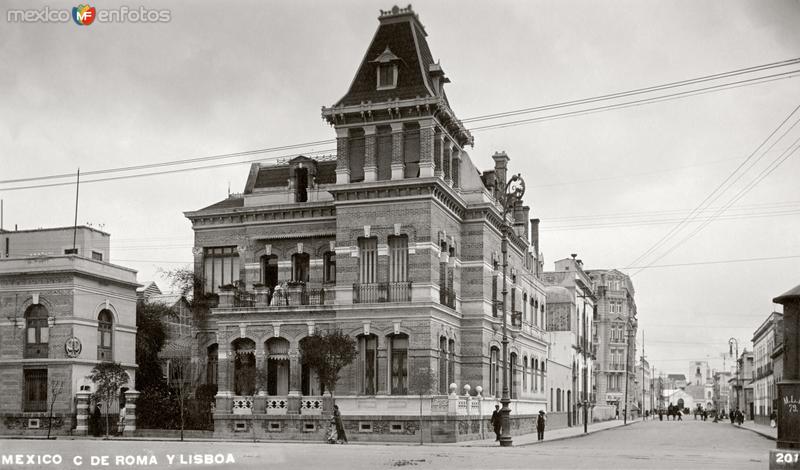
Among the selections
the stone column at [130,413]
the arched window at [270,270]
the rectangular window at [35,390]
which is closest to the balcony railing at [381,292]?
the arched window at [270,270]

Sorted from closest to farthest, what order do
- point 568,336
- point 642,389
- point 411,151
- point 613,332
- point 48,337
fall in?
point 411,151, point 48,337, point 568,336, point 613,332, point 642,389

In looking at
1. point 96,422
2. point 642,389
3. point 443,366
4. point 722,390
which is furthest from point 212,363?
point 722,390

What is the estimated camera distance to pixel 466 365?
140 feet

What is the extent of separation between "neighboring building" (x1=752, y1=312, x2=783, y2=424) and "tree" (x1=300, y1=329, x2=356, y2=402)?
44.8m

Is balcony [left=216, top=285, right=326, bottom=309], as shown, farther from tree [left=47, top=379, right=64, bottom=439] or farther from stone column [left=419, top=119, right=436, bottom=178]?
tree [left=47, top=379, right=64, bottom=439]

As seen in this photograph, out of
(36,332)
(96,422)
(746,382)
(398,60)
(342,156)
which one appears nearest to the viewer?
(342,156)

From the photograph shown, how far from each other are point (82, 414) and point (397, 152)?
60.0 feet

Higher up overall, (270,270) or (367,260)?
(367,260)

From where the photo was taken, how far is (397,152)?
130 ft

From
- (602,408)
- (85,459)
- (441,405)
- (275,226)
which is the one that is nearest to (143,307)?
(275,226)

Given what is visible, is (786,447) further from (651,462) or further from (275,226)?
(275,226)

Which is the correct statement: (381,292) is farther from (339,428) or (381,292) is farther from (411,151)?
(339,428)

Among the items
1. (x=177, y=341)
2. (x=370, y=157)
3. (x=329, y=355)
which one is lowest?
(x=329, y=355)

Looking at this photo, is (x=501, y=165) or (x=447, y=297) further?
(x=501, y=165)
